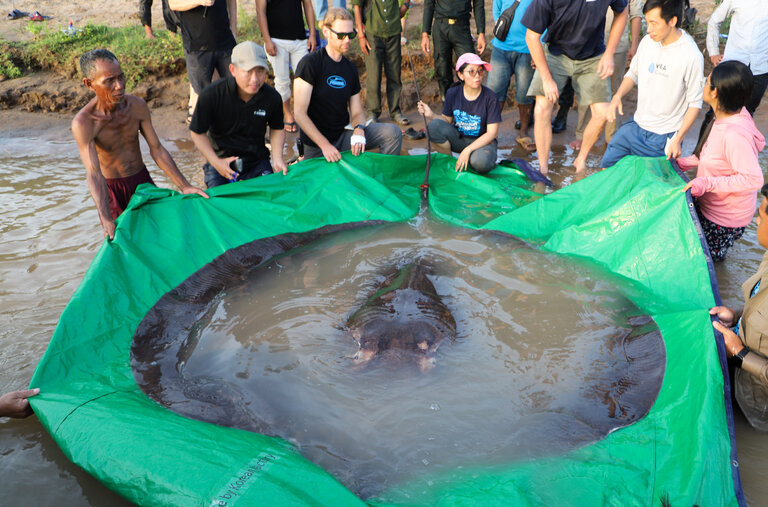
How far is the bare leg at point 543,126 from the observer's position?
5.68 m

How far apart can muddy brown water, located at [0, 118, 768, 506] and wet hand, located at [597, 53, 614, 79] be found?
3.62ft

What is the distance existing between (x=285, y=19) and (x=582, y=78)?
134 inches

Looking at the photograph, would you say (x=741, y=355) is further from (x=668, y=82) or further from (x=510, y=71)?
(x=510, y=71)

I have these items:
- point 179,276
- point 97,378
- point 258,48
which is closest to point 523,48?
point 258,48

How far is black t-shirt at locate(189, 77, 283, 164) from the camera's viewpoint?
181 inches

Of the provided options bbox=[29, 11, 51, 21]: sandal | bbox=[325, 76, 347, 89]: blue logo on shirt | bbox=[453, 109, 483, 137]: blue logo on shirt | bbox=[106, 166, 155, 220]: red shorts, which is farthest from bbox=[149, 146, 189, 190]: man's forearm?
bbox=[29, 11, 51, 21]: sandal

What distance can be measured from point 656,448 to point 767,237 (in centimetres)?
121

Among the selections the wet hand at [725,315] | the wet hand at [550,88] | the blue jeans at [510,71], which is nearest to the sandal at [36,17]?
the blue jeans at [510,71]

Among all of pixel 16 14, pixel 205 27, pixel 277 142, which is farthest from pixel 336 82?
pixel 16 14

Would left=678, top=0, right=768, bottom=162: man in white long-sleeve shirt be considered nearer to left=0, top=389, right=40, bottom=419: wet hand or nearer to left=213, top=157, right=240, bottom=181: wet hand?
left=213, top=157, right=240, bottom=181: wet hand

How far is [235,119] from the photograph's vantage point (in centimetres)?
477

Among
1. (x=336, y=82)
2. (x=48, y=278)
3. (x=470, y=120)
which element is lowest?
(x=48, y=278)

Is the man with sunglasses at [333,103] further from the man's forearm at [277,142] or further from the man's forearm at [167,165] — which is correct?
the man's forearm at [167,165]

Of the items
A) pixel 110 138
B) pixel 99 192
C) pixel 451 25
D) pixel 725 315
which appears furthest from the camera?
pixel 451 25
